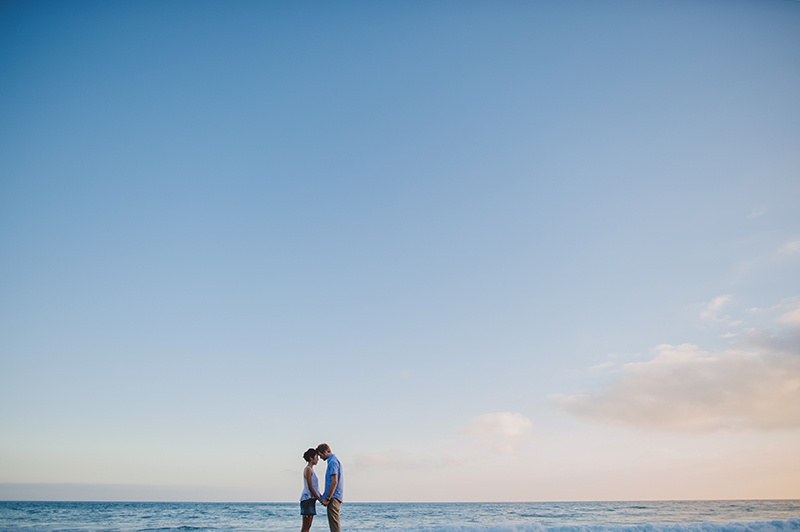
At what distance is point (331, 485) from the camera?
820cm

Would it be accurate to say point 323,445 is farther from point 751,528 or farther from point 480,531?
point 751,528

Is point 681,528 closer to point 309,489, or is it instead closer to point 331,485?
point 331,485

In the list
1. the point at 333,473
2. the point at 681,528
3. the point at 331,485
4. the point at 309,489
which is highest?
the point at 333,473

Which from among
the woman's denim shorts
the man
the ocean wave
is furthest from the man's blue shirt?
the ocean wave

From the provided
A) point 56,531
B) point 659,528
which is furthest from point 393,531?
point 56,531

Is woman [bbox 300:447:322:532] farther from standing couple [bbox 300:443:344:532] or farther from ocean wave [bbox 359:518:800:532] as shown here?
ocean wave [bbox 359:518:800:532]

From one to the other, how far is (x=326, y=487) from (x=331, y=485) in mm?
137

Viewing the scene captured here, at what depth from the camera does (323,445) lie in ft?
27.1

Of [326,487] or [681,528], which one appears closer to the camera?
[326,487]

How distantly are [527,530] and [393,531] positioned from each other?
5195 millimetres

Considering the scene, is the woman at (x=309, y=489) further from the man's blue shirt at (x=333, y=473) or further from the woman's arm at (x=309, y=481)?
the man's blue shirt at (x=333, y=473)

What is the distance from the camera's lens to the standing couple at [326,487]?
26.8 feet

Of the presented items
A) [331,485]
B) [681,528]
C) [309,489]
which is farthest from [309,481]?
[681,528]

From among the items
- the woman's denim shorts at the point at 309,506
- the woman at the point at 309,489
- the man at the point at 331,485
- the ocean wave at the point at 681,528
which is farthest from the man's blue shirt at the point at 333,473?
the ocean wave at the point at 681,528
